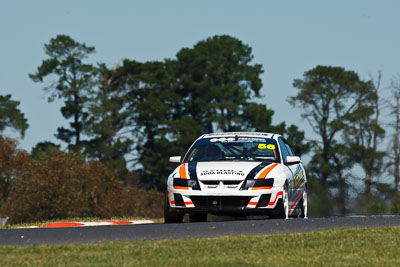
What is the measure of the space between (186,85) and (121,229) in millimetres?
A: 70244

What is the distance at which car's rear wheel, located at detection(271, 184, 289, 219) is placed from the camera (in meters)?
16.1

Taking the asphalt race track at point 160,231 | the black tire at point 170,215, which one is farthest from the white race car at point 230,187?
the asphalt race track at point 160,231

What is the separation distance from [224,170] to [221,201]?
0.50m

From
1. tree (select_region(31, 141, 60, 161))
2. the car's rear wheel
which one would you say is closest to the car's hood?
the car's rear wheel

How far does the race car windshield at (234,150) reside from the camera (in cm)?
1698

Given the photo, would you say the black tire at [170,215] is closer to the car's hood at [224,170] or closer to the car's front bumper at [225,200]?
the car's front bumper at [225,200]

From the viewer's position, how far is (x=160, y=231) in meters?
13.2

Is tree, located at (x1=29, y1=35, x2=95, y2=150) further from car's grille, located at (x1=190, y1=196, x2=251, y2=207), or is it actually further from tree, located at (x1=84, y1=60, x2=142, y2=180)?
car's grille, located at (x1=190, y1=196, x2=251, y2=207)

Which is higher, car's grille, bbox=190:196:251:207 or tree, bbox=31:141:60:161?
tree, bbox=31:141:60:161

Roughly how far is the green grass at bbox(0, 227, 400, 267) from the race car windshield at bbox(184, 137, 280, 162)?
461 centimetres

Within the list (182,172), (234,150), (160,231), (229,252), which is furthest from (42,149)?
(229,252)

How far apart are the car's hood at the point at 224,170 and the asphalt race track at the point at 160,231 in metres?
1.07

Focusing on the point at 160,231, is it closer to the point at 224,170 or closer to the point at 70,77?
the point at 224,170

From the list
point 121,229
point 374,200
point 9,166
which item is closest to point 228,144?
point 121,229
